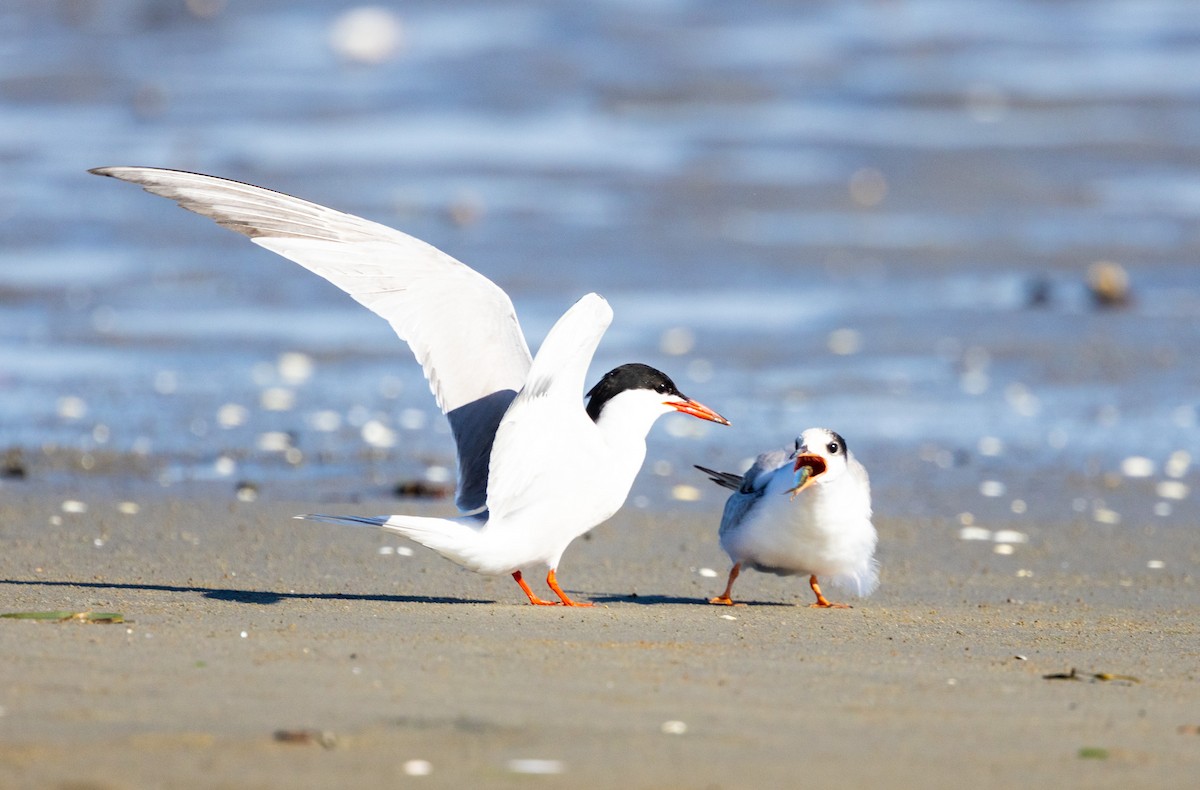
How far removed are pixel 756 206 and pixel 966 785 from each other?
41.9 ft

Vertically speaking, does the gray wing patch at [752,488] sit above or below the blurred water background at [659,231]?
below

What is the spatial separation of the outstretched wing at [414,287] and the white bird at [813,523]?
3.00ft

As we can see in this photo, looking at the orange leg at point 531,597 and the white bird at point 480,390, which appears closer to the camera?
the white bird at point 480,390

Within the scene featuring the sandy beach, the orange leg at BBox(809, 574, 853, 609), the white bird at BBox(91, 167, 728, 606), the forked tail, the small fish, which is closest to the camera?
the sandy beach

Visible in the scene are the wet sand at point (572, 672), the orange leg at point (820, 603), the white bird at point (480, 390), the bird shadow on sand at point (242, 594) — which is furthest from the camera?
the orange leg at point (820, 603)

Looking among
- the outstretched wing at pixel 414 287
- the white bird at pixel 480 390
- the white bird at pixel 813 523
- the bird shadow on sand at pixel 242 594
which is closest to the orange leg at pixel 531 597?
the white bird at pixel 480 390

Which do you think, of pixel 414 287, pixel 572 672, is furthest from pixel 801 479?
pixel 572 672

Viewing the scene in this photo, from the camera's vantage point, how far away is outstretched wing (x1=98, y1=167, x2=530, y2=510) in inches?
209

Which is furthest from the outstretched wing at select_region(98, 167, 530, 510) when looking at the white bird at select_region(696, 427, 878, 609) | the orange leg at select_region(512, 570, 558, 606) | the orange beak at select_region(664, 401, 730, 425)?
the white bird at select_region(696, 427, 878, 609)

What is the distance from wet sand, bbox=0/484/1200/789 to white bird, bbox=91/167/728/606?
28cm

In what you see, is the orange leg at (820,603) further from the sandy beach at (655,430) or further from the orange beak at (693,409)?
the orange beak at (693,409)

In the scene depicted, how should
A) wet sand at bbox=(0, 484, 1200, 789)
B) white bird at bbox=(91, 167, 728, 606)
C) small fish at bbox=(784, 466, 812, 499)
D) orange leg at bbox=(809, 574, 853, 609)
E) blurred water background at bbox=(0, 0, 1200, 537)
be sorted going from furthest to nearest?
blurred water background at bbox=(0, 0, 1200, 537) < orange leg at bbox=(809, 574, 853, 609) < small fish at bbox=(784, 466, 812, 499) < white bird at bbox=(91, 167, 728, 606) < wet sand at bbox=(0, 484, 1200, 789)

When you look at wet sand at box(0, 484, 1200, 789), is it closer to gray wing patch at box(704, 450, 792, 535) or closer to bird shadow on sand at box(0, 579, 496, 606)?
bird shadow on sand at box(0, 579, 496, 606)

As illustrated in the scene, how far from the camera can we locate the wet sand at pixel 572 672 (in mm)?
3426
